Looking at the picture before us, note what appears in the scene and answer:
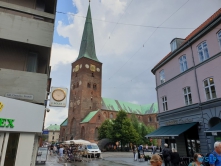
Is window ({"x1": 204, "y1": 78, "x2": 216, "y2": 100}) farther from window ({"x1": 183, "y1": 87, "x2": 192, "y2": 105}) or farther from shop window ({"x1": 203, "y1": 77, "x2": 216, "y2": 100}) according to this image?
window ({"x1": 183, "y1": 87, "x2": 192, "y2": 105})

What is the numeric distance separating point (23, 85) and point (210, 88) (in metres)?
13.2

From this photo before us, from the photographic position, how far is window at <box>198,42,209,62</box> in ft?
48.0

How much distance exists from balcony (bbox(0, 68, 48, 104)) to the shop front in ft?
2.25

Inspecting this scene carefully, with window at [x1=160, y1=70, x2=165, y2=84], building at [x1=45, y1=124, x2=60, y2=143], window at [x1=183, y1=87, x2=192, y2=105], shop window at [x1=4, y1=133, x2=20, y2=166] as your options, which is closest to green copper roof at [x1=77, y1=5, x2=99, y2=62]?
window at [x1=160, y1=70, x2=165, y2=84]

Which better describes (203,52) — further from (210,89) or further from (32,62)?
(32,62)

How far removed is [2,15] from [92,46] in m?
56.2

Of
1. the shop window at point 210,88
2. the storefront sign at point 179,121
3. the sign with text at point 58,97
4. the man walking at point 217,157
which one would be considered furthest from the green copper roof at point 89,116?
the man walking at point 217,157

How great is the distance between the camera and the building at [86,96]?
176ft

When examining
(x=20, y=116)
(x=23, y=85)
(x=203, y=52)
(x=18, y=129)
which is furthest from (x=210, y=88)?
(x=18, y=129)

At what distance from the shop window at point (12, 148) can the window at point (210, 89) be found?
13.4 metres

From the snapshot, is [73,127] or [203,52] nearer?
[203,52]

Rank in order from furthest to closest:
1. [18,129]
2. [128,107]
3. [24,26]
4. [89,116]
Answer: [128,107]
[89,116]
[24,26]
[18,129]

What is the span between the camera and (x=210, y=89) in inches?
550

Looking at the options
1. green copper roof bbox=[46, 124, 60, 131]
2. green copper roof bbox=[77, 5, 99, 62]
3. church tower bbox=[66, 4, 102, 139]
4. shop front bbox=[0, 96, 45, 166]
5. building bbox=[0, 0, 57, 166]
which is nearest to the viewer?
shop front bbox=[0, 96, 45, 166]
